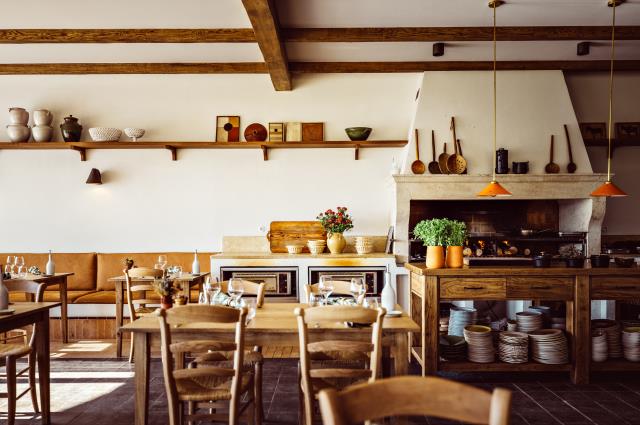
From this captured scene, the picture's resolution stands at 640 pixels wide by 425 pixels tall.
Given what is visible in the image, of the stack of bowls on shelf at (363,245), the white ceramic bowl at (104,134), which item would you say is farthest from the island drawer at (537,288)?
the white ceramic bowl at (104,134)

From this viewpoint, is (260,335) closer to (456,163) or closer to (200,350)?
(200,350)

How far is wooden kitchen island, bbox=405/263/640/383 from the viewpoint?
403 cm

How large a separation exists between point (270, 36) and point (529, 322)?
3408mm

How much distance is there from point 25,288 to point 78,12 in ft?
8.41

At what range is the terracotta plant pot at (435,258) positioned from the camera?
13.5 feet

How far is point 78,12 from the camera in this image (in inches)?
182

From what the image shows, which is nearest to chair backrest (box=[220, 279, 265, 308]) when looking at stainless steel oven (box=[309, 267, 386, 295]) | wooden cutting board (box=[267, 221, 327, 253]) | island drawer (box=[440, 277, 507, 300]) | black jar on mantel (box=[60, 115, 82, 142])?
island drawer (box=[440, 277, 507, 300])

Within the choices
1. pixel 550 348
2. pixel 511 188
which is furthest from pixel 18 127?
pixel 550 348

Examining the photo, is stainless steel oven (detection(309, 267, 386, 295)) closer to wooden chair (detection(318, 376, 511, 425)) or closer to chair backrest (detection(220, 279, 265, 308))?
chair backrest (detection(220, 279, 265, 308))

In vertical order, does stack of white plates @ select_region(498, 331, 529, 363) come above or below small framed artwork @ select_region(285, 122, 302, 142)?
below

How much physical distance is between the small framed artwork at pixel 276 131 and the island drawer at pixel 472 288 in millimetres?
3266

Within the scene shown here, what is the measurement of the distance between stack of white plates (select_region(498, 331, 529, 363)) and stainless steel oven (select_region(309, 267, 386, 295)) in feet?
6.00

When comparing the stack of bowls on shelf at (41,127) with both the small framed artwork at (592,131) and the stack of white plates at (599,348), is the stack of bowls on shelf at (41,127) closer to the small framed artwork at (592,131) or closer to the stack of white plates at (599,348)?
the stack of white plates at (599,348)

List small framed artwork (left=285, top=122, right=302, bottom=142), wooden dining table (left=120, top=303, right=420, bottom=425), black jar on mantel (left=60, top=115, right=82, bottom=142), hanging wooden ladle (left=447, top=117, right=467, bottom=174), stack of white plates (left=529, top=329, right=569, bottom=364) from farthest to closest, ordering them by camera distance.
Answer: small framed artwork (left=285, top=122, right=302, bottom=142)
black jar on mantel (left=60, top=115, right=82, bottom=142)
hanging wooden ladle (left=447, top=117, right=467, bottom=174)
stack of white plates (left=529, top=329, right=569, bottom=364)
wooden dining table (left=120, top=303, right=420, bottom=425)
